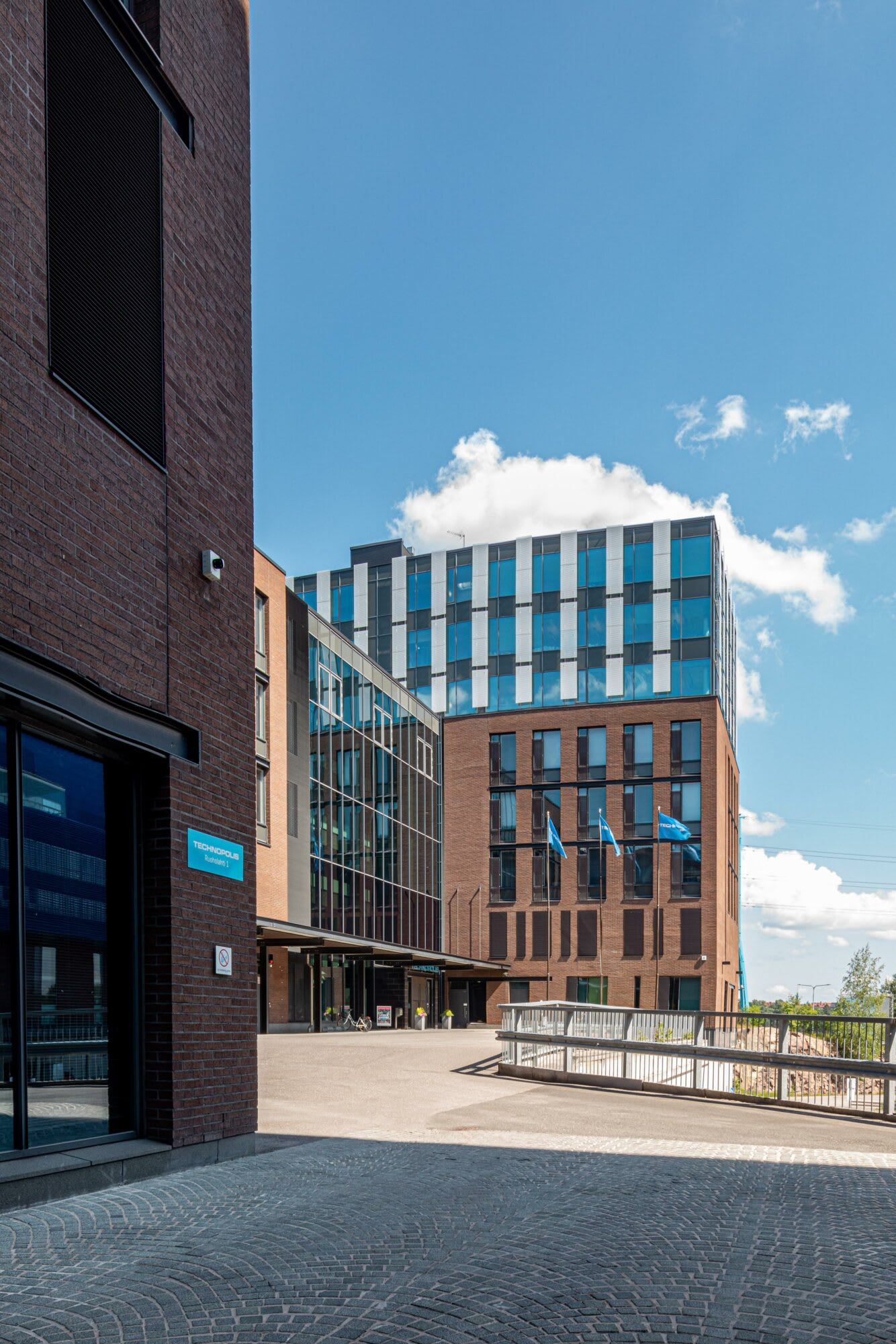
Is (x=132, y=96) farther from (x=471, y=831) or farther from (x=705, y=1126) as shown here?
(x=471, y=831)

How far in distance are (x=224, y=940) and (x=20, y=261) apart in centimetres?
611

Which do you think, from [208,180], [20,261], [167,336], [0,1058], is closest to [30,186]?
[20,261]

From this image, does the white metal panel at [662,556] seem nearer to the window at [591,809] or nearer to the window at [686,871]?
the window at [591,809]

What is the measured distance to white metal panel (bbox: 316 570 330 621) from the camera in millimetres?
79938

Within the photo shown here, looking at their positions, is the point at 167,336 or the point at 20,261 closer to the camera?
the point at 20,261

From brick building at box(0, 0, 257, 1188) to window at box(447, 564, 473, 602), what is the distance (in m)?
59.8

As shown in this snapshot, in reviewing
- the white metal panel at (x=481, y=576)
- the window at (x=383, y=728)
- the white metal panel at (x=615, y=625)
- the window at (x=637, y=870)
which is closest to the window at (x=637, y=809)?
the window at (x=637, y=870)

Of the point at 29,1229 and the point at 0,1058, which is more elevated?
the point at 0,1058

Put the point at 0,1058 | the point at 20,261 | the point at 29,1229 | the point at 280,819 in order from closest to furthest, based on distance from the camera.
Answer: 1. the point at 29,1229
2. the point at 0,1058
3. the point at 20,261
4. the point at 280,819

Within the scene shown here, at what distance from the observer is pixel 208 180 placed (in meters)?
12.6

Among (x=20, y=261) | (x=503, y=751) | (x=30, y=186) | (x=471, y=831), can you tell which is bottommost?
(x=471, y=831)

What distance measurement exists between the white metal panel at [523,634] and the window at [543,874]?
11262mm

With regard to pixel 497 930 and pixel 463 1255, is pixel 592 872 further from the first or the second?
pixel 463 1255

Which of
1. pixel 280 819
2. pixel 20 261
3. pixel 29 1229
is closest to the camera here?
pixel 29 1229
